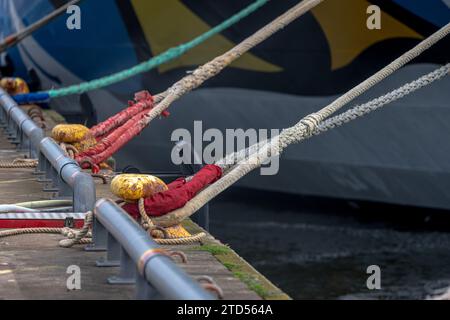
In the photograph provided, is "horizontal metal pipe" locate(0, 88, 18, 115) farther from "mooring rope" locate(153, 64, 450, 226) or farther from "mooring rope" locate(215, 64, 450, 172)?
"mooring rope" locate(153, 64, 450, 226)

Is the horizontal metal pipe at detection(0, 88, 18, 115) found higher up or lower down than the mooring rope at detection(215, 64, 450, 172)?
higher up

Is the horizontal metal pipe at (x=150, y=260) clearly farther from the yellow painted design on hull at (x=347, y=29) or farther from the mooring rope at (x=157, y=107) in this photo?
the yellow painted design on hull at (x=347, y=29)

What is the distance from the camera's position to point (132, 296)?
5.36m

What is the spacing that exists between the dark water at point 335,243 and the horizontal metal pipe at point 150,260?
5.20 metres

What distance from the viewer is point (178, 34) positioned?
529 inches

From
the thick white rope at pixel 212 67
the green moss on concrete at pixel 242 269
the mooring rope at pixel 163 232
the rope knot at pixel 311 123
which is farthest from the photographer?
the thick white rope at pixel 212 67

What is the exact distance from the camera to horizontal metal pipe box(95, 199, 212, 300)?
4.22 meters

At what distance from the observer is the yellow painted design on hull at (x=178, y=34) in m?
12.8

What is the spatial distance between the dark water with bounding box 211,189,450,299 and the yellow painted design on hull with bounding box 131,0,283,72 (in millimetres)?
1913

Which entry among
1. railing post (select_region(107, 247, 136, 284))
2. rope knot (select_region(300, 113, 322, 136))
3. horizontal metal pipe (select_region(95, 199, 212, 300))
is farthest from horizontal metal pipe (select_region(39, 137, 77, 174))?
railing post (select_region(107, 247, 136, 284))

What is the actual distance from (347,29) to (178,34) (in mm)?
2605

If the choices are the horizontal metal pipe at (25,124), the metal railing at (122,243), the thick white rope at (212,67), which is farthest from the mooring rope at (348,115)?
the horizontal metal pipe at (25,124)
